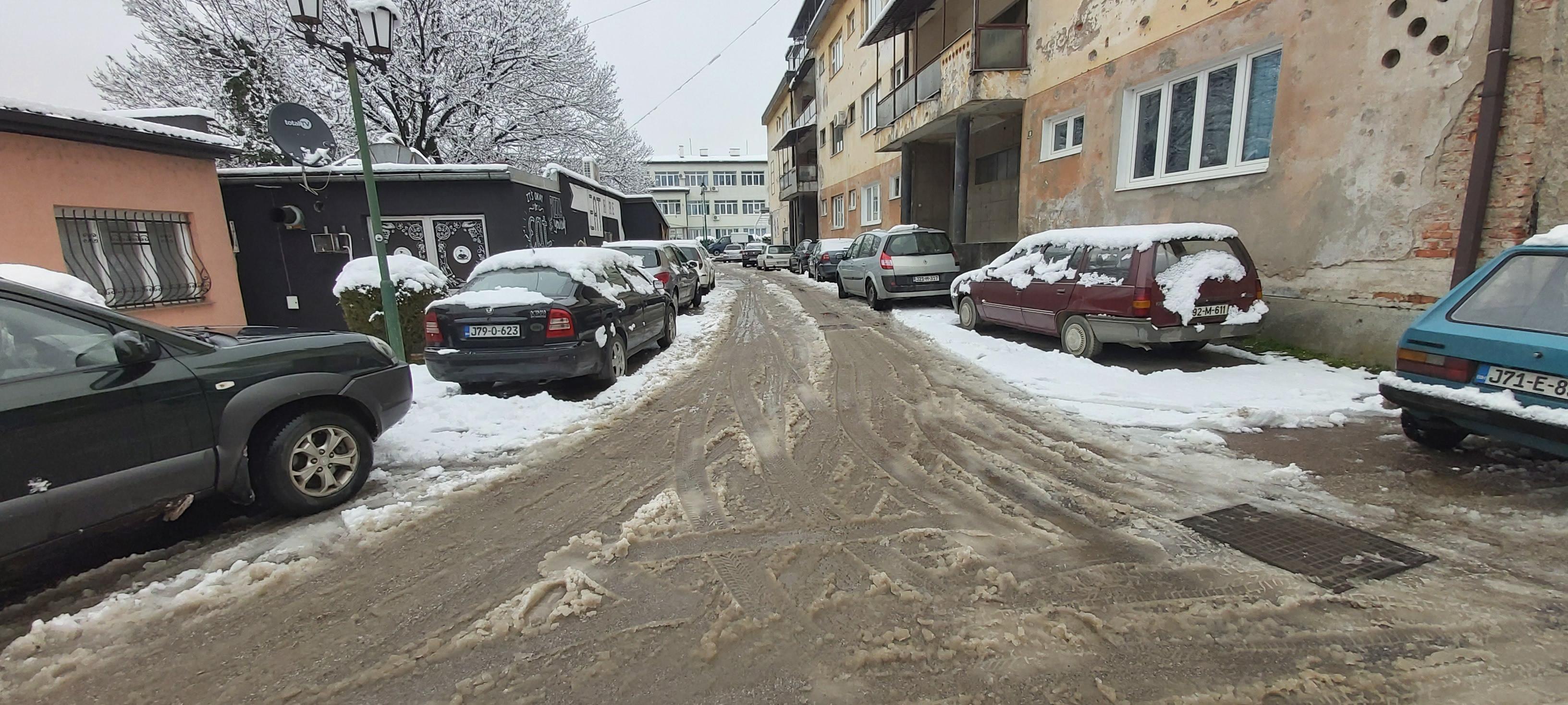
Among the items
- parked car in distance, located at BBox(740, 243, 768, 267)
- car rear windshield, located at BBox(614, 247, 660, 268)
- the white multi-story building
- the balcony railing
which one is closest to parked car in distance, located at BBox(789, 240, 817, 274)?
parked car in distance, located at BBox(740, 243, 768, 267)

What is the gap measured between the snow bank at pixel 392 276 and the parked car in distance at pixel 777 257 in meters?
23.3

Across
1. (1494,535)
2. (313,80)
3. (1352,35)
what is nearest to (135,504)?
(1494,535)

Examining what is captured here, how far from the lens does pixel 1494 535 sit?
3076 mm

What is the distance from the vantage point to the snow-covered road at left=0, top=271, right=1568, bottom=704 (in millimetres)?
2209

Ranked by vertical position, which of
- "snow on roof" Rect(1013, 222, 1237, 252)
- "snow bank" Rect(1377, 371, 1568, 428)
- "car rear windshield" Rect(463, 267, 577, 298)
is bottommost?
"snow bank" Rect(1377, 371, 1568, 428)

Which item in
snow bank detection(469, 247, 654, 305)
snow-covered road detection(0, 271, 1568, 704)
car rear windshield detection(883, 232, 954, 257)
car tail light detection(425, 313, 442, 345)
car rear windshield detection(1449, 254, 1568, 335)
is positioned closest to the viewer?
snow-covered road detection(0, 271, 1568, 704)

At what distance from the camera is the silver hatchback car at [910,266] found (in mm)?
12273

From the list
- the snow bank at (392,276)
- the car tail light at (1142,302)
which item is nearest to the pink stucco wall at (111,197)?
the snow bank at (392,276)

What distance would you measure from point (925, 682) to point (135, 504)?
3810mm

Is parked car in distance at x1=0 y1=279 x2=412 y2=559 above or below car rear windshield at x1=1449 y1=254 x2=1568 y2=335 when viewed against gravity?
below

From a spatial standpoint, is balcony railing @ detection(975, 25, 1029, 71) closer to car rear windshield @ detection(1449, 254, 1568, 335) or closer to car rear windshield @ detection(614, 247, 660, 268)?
car rear windshield @ detection(614, 247, 660, 268)

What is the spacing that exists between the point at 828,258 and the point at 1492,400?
17317 mm

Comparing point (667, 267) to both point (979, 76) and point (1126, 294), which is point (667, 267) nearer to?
point (979, 76)

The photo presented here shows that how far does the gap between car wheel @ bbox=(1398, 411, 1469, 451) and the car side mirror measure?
7610 mm
